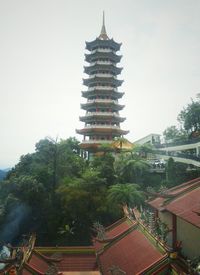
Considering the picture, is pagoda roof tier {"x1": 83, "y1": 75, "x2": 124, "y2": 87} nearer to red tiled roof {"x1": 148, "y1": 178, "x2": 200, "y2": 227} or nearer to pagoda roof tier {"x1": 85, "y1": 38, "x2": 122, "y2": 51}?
pagoda roof tier {"x1": 85, "y1": 38, "x2": 122, "y2": 51}

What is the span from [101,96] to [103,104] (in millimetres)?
1998

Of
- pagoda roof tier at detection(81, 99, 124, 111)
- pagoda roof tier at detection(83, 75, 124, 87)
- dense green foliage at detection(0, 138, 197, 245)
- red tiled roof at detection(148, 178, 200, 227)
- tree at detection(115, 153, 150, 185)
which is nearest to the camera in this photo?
red tiled roof at detection(148, 178, 200, 227)

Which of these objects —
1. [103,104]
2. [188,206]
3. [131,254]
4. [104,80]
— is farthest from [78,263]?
[104,80]

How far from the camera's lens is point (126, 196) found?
81.5 ft

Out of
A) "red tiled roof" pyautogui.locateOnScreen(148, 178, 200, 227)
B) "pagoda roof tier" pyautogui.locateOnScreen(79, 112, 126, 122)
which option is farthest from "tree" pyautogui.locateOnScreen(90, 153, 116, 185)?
"red tiled roof" pyautogui.locateOnScreen(148, 178, 200, 227)

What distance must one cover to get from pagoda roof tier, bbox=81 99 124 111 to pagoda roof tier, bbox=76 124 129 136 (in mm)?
3599

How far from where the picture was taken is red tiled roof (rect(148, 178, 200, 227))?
8.56 meters

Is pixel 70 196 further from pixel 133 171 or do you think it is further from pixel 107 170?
pixel 133 171

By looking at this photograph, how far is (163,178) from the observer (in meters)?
31.5

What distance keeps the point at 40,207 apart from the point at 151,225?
18.9m

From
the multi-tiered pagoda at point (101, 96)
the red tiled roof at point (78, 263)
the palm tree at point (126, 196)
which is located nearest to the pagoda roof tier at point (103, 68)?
the multi-tiered pagoda at point (101, 96)

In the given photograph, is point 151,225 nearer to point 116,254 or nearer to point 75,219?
point 116,254

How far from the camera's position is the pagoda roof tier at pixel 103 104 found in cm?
4691

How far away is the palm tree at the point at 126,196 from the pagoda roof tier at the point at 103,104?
2332cm
